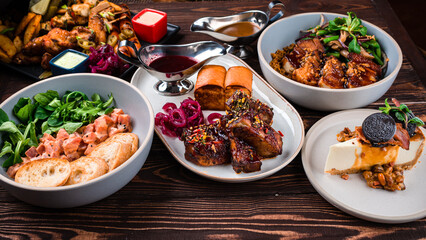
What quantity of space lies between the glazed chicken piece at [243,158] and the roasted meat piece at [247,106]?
10.1 inches

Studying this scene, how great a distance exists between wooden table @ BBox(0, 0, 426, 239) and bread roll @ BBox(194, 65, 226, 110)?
515 millimetres

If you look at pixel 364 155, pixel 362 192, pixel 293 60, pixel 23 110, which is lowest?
pixel 362 192

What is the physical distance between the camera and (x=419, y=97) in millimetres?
2795

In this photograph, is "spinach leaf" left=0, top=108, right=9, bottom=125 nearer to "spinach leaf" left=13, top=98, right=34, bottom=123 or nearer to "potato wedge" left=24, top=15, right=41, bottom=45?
"spinach leaf" left=13, top=98, right=34, bottom=123

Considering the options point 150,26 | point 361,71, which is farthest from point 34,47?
point 361,71

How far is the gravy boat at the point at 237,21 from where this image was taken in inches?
119

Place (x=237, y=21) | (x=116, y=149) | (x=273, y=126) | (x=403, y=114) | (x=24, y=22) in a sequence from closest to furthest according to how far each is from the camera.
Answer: (x=116, y=149), (x=403, y=114), (x=273, y=126), (x=24, y=22), (x=237, y=21)

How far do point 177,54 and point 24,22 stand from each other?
1.55 m

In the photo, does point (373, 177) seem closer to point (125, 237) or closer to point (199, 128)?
point (199, 128)

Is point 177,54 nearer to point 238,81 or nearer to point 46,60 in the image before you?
point 238,81

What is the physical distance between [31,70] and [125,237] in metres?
1.90

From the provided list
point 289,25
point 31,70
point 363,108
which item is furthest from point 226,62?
point 31,70

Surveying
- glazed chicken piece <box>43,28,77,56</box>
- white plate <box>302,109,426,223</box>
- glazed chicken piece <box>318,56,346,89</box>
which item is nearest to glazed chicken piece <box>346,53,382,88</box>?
glazed chicken piece <box>318,56,346,89</box>

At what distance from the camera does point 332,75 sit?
2.61 metres
